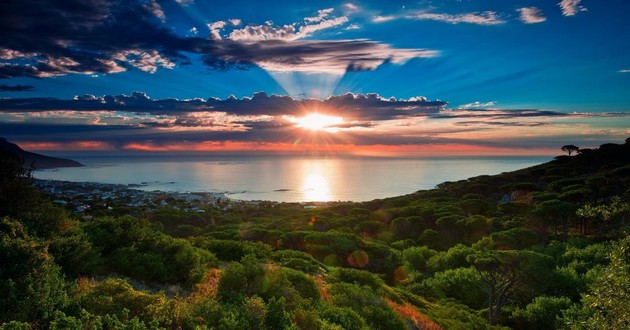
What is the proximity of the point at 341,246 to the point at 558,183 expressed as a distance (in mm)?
43539

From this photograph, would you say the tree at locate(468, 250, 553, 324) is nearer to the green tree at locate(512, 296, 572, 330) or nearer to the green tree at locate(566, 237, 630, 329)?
the green tree at locate(512, 296, 572, 330)

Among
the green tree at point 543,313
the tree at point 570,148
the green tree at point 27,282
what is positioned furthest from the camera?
the tree at point 570,148

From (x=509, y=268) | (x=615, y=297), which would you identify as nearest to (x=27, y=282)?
(x=615, y=297)

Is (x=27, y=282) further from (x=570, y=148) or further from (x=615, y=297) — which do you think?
(x=570, y=148)

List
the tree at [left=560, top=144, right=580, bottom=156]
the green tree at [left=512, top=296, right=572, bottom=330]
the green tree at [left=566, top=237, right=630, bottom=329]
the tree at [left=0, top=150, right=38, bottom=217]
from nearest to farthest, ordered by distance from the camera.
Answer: the green tree at [left=566, top=237, right=630, bottom=329] → the tree at [left=0, top=150, right=38, bottom=217] → the green tree at [left=512, top=296, right=572, bottom=330] → the tree at [left=560, top=144, right=580, bottom=156]

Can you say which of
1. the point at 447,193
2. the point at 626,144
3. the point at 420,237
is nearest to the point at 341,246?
the point at 420,237

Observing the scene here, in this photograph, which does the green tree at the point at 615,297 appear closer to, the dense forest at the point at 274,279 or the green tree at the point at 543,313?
the dense forest at the point at 274,279

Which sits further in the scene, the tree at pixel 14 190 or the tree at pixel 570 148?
the tree at pixel 570 148

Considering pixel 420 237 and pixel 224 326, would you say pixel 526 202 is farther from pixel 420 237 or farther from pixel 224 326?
pixel 224 326

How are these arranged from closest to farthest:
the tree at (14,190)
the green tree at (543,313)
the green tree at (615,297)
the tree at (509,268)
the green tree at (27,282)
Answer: the green tree at (27,282) < the green tree at (615,297) < the tree at (14,190) < the green tree at (543,313) < the tree at (509,268)

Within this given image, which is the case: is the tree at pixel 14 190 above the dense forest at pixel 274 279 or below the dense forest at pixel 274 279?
above

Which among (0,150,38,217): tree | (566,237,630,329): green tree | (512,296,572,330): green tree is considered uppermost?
(0,150,38,217): tree

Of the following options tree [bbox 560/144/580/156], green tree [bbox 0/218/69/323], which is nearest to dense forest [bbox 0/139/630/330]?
green tree [bbox 0/218/69/323]

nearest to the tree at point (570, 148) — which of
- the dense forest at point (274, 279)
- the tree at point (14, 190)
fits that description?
the dense forest at point (274, 279)
